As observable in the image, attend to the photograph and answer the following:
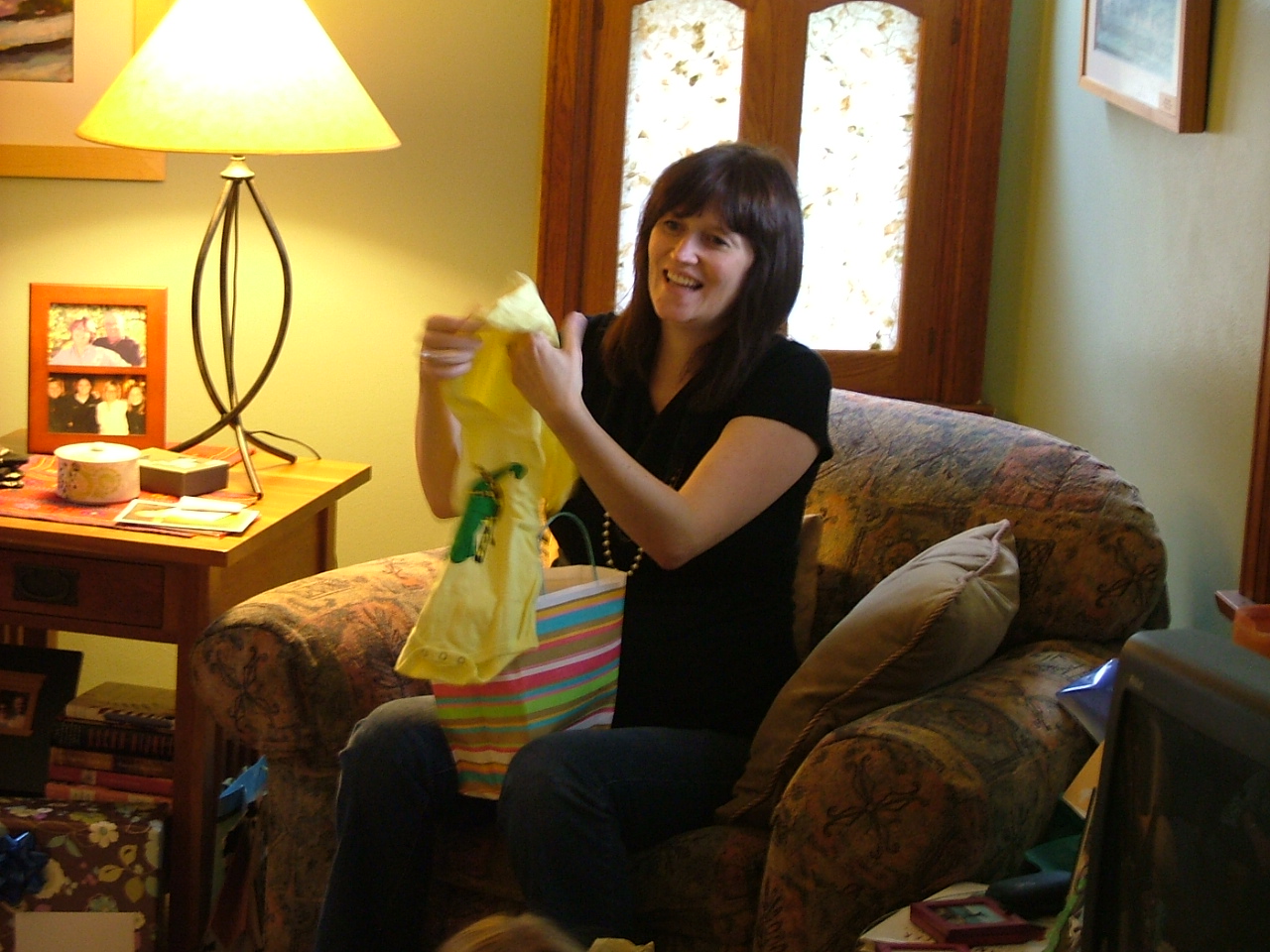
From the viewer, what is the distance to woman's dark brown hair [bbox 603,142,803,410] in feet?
5.81

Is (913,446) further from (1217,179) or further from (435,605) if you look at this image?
(435,605)

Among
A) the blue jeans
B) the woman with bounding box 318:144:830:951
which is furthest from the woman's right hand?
the blue jeans

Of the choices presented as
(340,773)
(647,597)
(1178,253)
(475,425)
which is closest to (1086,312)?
(1178,253)

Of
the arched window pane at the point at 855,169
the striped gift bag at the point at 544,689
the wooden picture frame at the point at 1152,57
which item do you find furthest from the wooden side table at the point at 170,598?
the wooden picture frame at the point at 1152,57

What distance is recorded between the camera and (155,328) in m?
2.38

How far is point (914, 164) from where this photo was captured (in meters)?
2.73

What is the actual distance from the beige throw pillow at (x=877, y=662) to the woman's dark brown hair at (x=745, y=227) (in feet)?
1.11

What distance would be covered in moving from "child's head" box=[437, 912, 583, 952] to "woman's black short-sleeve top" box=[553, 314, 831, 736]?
2.15 feet

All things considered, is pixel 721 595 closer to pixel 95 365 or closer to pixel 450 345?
pixel 450 345

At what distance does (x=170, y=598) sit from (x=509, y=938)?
1.10 m

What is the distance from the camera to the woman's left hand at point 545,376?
5.10ft

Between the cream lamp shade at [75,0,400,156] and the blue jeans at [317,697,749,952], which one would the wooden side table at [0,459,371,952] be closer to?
the blue jeans at [317,697,749,952]

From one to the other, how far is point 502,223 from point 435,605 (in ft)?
4.44

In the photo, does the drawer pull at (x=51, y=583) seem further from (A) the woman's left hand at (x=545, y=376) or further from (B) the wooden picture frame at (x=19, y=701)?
(A) the woman's left hand at (x=545, y=376)
